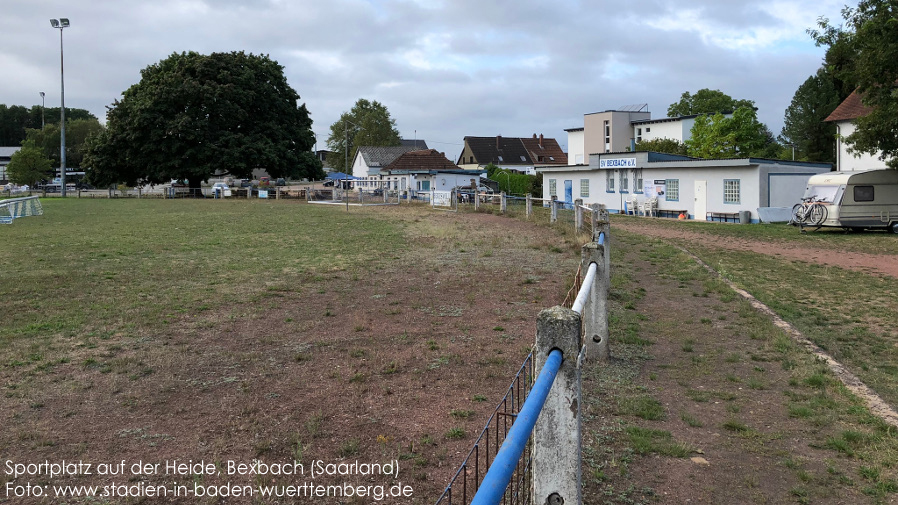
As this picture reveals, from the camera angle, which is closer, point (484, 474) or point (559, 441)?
point (559, 441)

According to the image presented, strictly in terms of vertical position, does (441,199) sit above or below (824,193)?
above

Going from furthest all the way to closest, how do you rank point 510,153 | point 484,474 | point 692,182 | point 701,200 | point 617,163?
point 510,153
point 617,163
point 692,182
point 701,200
point 484,474

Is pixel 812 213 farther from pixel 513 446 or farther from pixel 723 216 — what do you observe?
pixel 513 446

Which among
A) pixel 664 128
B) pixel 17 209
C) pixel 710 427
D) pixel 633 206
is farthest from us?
pixel 664 128

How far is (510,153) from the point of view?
102 m

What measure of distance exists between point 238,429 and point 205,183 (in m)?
70.1

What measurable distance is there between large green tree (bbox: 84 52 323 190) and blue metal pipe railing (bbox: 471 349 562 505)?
193 feet

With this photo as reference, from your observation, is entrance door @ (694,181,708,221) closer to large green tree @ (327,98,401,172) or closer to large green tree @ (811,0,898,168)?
large green tree @ (811,0,898,168)

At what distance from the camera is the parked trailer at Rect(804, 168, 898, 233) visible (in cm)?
2794

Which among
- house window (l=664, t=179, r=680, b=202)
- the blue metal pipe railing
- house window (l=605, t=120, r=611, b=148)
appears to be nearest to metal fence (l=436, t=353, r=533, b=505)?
the blue metal pipe railing

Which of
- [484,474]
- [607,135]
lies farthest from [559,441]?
[607,135]

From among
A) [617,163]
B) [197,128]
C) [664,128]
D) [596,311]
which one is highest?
[664,128]

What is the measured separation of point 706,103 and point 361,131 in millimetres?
58366

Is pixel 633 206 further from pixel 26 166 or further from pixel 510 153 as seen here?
pixel 26 166
